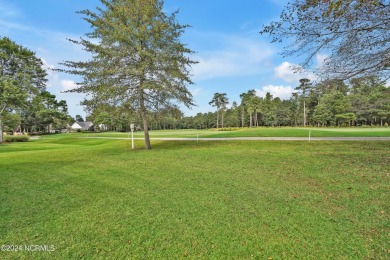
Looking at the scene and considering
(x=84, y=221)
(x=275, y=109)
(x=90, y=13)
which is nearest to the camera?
(x=84, y=221)

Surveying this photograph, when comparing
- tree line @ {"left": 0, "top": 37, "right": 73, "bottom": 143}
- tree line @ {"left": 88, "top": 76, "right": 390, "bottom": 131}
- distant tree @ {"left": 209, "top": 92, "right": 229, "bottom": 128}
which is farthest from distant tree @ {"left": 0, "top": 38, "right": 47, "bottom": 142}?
distant tree @ {"left": 209, "top": 92, "right": 229, "bottom": 128}

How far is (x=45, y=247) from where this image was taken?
3314 mm

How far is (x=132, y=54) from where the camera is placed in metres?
13.1

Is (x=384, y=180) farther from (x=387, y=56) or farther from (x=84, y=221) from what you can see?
(x=84, y=221)

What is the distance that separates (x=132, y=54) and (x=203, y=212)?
36.6 feet

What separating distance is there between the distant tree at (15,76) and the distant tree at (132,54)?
Result: 18.2 metres

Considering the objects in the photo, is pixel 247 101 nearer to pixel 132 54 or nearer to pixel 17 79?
pixel 17 79

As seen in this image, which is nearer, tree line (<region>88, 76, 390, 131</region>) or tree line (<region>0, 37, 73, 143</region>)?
tree line (<region>0, 37, 73, 143</region>)

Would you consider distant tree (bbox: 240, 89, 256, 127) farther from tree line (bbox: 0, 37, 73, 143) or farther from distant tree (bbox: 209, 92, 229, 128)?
tree line (bbox: 0, 37, 73, 143)

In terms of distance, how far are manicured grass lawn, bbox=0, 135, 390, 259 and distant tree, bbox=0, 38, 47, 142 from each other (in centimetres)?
2343

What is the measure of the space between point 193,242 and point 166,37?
493 inches

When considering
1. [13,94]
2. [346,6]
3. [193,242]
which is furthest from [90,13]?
[13,94]

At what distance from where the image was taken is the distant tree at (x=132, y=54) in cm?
1265

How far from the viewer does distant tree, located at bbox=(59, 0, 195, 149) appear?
12648 millimetres
